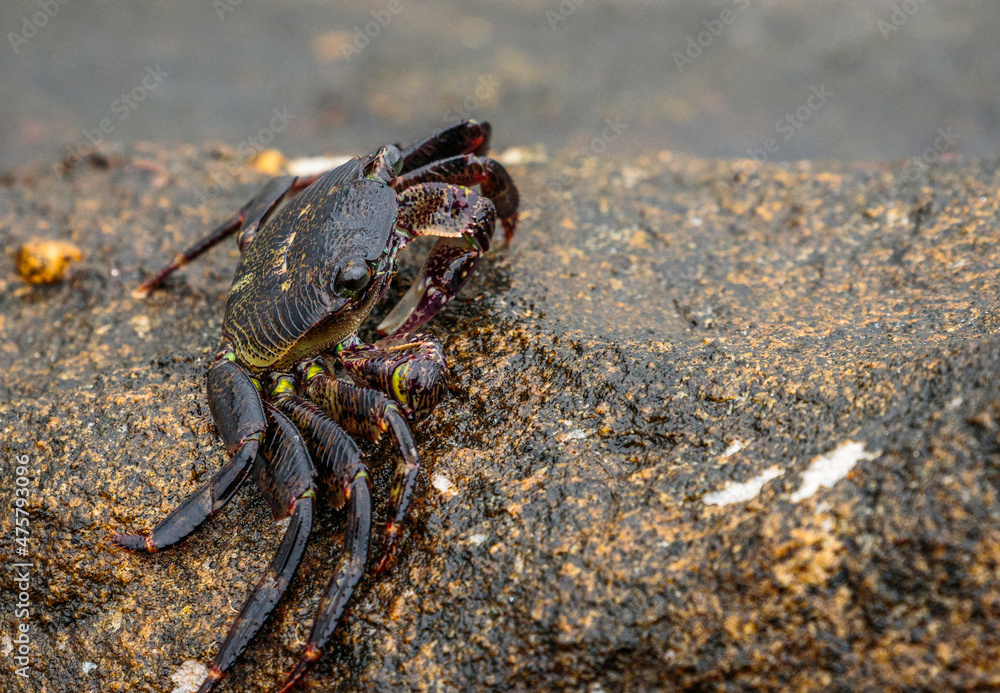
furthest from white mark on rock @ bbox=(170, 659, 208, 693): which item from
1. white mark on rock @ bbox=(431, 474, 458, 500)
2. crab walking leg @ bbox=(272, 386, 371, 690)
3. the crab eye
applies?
the crab eye

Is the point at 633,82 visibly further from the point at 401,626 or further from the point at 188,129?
the point at 401,626

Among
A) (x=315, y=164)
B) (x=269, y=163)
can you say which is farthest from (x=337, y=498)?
(x=315, y=164)

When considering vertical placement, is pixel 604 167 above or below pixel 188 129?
below

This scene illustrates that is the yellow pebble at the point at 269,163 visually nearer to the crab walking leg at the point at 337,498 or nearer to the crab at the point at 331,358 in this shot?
the crab at the point at 331,358

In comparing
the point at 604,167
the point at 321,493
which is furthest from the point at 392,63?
the point at 321,493

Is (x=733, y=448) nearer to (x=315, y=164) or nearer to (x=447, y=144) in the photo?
(x=447, y=144)

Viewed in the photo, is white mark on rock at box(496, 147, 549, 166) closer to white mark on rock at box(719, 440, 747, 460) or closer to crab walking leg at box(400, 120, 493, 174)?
crab walking leg at box(400, 120, 493, 174)

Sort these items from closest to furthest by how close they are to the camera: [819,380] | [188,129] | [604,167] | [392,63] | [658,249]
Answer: [819,380]
[658,249]
[604,167]
[188,129]
[392,63]
